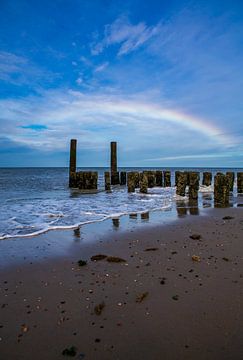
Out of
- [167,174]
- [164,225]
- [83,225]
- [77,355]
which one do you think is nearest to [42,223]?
[83,225]

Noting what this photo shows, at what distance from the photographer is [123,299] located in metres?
3.41

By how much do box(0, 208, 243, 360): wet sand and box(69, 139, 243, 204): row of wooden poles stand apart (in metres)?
7.32

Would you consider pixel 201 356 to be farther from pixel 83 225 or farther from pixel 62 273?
pixel 83 225

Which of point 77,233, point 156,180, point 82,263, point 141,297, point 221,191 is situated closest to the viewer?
point 141,297

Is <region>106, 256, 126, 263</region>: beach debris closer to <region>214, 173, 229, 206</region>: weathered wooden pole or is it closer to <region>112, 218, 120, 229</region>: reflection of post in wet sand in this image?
<region>112, 218, 120, 229</region>: reflection of post in wet sand

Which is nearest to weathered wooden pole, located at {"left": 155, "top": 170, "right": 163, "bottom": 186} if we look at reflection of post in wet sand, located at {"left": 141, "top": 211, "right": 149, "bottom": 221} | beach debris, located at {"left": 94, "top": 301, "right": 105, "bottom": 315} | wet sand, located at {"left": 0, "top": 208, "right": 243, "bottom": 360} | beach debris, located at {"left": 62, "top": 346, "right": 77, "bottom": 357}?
reflection of post in wet sand, located at {"left": 141, "top": 211, "right": 149, "bottom": 221}

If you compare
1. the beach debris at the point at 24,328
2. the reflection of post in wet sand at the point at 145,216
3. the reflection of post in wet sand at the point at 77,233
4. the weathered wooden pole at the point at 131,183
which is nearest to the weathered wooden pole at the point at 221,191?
the reflection of post in wet sand at the point at 145,216

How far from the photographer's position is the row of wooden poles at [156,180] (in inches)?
511

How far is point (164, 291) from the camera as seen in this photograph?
3.61 meters

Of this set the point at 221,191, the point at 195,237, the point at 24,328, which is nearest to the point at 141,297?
the point at 24,328

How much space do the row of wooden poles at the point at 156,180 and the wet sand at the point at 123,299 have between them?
7.32 meters

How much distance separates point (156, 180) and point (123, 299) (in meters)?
19.3

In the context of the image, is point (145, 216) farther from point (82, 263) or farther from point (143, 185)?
point (143, 185)

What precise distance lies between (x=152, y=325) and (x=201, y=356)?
60 centimetres
